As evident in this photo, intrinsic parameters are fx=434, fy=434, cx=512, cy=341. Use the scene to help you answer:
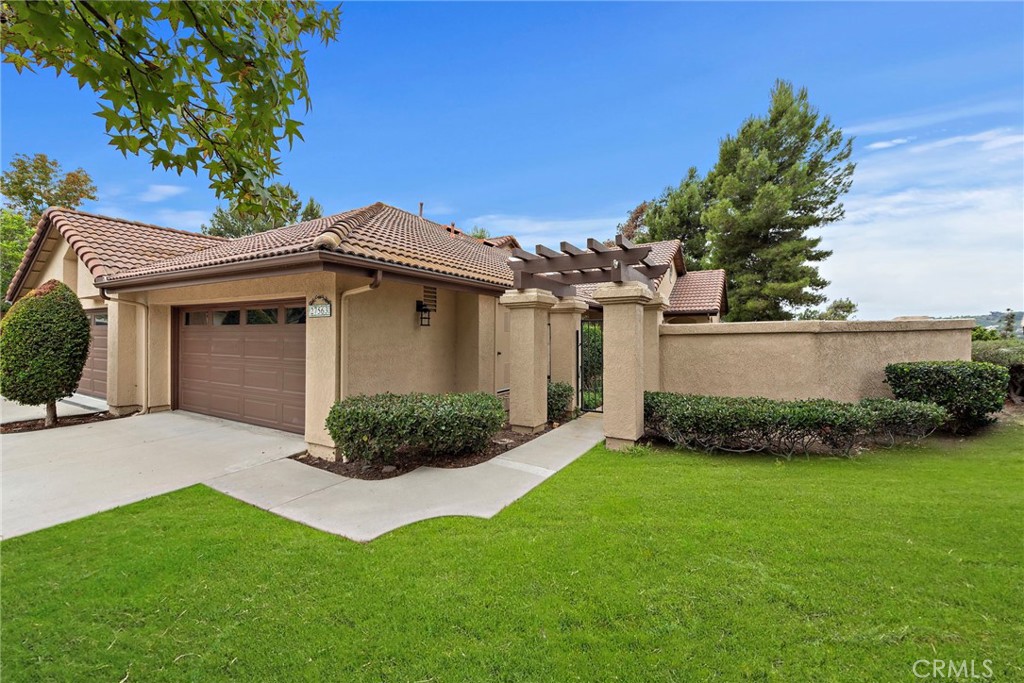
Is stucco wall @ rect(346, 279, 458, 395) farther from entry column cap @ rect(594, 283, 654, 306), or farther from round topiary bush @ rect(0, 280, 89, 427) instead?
round topiary bush @ rect(0, 280, 89, 427)

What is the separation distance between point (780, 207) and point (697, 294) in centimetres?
759

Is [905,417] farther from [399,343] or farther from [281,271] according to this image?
[281,271]

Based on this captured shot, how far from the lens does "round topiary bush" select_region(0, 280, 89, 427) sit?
8500 millimetres

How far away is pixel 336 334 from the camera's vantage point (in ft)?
22.2

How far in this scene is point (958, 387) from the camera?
758 centimetres

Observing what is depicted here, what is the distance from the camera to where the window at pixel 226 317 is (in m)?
9.01

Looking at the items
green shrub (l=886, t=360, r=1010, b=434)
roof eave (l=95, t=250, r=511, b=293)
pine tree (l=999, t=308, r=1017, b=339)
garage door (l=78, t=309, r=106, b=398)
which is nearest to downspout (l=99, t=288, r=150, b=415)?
roof eave (l=95, t=250, r=511, b=293)

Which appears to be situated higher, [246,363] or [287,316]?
[287,316]

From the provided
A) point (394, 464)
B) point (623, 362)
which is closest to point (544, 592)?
point (394, 464)

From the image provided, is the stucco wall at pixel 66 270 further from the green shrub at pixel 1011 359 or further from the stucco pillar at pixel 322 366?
the green shrub at pixel 1011 359

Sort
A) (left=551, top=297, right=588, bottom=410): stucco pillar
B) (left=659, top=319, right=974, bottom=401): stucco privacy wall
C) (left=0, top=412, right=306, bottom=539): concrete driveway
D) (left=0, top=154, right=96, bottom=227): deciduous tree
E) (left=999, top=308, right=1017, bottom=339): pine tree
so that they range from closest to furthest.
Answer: (left=0, top=412, right=306, bottom=539): concrete driveway
(left=659, top=319, right=974, bottom=401): stucco privacy wall
(left=551, top=297, right=588, bottom=410): stucco pillar
(left=999, top=308, right=1017, bottom=339): pine tree
(left=0, top=154, right=96, bottom=227): deciduous tree

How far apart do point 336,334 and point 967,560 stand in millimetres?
7442

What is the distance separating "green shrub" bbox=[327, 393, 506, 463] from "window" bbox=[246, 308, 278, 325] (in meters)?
2.96

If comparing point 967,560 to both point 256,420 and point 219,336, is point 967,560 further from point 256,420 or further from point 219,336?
point 219,336
